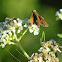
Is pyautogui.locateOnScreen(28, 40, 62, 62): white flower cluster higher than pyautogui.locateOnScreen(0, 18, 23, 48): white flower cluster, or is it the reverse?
pyautogui.locateOnScreen(0, 18, 23, 48): white flower cluster

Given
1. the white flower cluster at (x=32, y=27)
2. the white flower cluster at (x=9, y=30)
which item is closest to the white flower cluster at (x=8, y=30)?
the white flower cluster at (x=9, y=30)

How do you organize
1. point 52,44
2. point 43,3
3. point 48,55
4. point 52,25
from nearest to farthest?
point 48,55
point 52,44
point 52,25
point 43,3

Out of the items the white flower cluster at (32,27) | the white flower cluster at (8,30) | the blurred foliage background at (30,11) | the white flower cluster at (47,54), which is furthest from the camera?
the blurred foliage background at (30,11)

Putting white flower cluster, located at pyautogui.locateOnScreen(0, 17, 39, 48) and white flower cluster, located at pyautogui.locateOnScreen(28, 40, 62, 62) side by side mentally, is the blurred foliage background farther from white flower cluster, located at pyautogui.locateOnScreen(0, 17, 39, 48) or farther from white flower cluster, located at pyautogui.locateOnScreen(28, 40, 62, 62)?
white flower cluster, located at pyautogui.locateOnScreen(28, 40, 62, 62)

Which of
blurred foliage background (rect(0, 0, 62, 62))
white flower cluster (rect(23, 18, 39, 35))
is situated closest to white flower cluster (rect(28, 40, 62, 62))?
white flower cluster (rect(23, 18, 39, 35))

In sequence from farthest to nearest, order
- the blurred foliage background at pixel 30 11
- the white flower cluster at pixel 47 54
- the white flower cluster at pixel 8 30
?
the blurred foliage background at pixel 30 11, the white flower cluster at pixel 8 30, the white flower cluster at pixel 47 54

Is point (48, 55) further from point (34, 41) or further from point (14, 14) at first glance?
point (14, 14)

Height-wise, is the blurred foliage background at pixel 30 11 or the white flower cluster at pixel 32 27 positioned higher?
the white flower cluster at pixel 32 27

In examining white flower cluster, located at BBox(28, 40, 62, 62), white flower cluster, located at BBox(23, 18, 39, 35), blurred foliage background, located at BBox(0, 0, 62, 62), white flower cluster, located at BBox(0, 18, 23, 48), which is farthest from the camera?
blurred foliage background, located at BBox(0, 0, 62, 62)

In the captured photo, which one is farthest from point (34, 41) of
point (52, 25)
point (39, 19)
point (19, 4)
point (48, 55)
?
point (48, 55)

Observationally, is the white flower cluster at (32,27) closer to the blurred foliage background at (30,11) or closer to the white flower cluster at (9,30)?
the white flower cluster at (9,30)

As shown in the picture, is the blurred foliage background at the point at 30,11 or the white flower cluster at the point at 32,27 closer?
the white flower cluster at the point at 32,27
